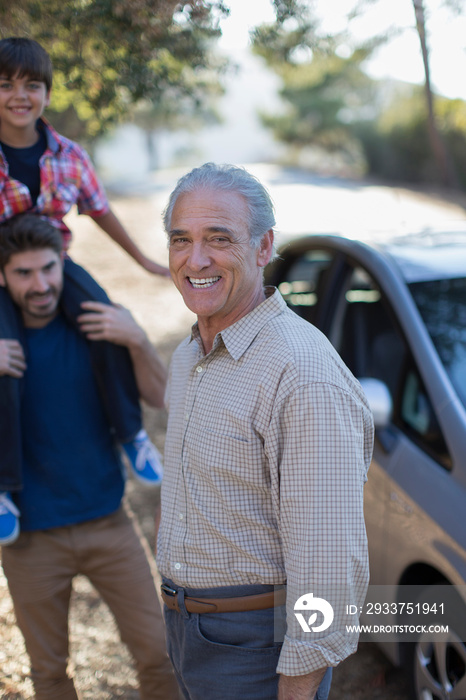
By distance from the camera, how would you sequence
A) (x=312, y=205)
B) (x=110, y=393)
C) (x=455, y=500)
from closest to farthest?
(x=455, y=500) → (x=110, y=393) → (x=312, y=205)

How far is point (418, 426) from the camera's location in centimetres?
273

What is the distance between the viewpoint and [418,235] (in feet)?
11.9

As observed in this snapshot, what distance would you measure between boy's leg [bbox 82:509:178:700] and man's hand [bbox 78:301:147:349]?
28.4 inches

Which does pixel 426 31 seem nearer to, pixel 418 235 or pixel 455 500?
pixel 418 235

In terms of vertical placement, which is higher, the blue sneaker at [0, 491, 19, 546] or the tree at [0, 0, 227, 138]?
the tree at [0, 0, 227, 138]

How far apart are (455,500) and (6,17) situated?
9.89 feet

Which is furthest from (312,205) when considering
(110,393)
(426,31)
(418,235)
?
(110,393)

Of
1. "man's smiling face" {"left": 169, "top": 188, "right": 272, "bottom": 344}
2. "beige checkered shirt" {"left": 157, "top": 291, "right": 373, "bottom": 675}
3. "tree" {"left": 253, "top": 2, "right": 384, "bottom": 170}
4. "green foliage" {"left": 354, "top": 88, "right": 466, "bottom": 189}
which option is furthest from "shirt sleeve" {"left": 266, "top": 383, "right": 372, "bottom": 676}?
"tree" {"left": 253, "top": 2, "right": 384, "bottom": 170}

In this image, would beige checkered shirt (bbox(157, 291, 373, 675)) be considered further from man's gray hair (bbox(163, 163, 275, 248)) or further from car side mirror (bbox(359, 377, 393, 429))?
car side mirror (bbox(359, 377, 393, 429))

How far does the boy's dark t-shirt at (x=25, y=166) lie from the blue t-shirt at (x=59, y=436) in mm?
553

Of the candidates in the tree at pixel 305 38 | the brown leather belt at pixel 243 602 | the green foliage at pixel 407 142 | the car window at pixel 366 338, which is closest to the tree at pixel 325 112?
the green foliage at pixel 407 142

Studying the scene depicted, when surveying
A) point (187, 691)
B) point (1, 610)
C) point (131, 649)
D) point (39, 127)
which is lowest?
point (1, 610)

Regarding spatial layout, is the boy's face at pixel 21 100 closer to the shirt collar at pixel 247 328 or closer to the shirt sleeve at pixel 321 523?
the shirt collar at pixel 247 328

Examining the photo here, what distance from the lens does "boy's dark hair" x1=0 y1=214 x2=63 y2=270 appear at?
7.96 ft
